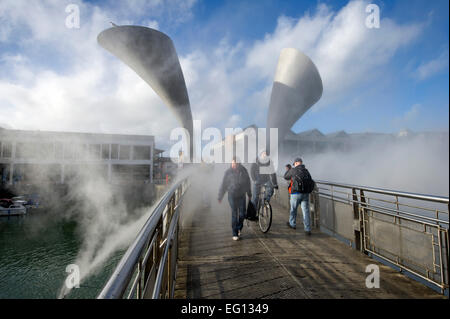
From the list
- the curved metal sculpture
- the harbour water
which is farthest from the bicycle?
the curved metal sculpture

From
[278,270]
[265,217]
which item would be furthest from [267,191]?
[278,270]

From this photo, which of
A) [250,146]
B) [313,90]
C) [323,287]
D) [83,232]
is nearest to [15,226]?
[83,232]

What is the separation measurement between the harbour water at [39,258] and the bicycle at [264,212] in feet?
27.2

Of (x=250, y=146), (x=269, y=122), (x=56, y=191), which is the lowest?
(x=56, y=191)

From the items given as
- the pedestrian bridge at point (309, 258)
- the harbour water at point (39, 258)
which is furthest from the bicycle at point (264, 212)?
the harbour water at point (39, 258)

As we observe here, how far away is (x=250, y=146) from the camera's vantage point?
23.4 meters

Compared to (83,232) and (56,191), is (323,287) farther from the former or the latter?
(56,191)

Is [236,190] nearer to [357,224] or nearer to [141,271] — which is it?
[357,224]

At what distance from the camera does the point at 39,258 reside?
12.7 meters

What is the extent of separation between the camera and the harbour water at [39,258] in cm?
947
